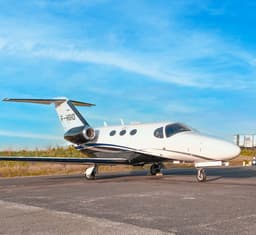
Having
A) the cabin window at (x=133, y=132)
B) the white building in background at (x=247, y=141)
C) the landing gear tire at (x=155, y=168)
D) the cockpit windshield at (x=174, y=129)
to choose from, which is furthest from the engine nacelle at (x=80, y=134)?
the white building in background at (x=247, y=141)

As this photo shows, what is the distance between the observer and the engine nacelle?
64.6 feet

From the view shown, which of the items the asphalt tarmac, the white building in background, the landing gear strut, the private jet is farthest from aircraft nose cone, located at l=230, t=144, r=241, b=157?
the white building in background

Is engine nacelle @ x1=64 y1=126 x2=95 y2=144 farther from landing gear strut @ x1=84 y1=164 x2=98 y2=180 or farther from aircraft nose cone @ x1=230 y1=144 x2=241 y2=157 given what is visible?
aircraft nose cone @ x1=230 y1=144 x2=241 y2=157

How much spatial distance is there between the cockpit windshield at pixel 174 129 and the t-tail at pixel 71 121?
4.72 metres

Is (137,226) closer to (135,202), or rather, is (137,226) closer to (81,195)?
(135,202)

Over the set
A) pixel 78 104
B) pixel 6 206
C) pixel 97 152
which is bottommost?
pixel 6 206

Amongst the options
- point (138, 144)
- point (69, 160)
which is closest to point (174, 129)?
point (138, 144)

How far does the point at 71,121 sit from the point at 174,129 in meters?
6.80

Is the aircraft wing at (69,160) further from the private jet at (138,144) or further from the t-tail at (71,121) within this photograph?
the t-tail at (71,121)

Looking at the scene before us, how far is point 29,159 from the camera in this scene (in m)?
15.7

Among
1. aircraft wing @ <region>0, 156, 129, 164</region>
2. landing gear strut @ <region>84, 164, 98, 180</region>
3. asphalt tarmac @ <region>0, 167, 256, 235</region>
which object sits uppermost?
aircraft wing @ <region>0, 156, 129, 164</region>

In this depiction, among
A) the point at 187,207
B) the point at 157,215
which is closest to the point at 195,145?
the point at 187,207

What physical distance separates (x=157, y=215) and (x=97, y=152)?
1275 cm

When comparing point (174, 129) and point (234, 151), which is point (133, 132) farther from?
point (234, 151)
